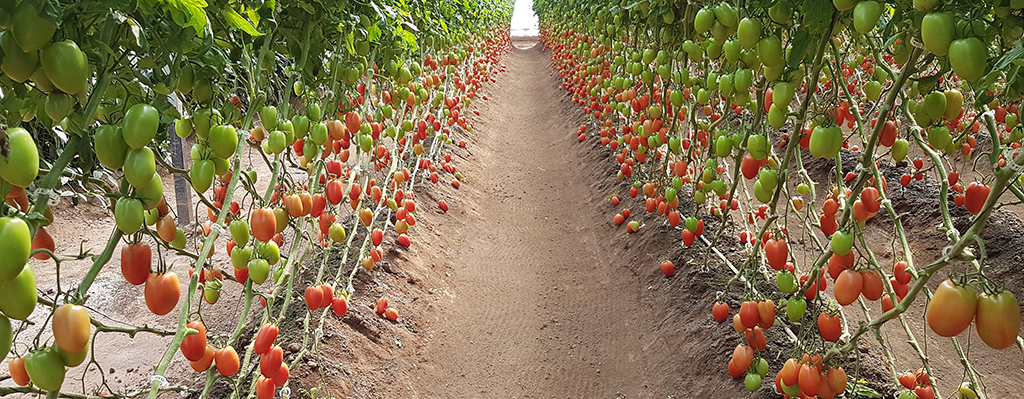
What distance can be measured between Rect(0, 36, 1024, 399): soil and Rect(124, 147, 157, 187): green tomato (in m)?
1.22

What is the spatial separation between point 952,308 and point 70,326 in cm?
162

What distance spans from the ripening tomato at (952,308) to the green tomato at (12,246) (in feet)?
5.01

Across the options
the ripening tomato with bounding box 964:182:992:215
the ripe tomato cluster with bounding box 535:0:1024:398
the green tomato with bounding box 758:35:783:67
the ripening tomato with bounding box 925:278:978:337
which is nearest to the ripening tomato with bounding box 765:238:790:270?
the ripe tomato cluster with bounding box 535:0:1024:398

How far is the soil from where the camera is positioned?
296 centimetres

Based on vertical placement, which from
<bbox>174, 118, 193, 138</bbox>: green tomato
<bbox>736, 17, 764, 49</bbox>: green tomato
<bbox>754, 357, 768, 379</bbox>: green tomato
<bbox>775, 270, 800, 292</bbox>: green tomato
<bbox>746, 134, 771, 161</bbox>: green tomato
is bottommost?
<bbox>754, 357, 768, 379</bbox>: green tomato

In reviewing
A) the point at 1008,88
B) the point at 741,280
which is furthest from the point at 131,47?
the point at 741,280

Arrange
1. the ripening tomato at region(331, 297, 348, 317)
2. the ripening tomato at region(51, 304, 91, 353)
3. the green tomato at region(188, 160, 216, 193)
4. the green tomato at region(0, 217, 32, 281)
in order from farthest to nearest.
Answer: the ripening tomato at region(331, 297, 348, 317) < the green tomato at region(188, 160, 216, 193) < the ripening tomato at region(51, 304, 91, 353) < the green tomato at region(0, 217, 32, 281)

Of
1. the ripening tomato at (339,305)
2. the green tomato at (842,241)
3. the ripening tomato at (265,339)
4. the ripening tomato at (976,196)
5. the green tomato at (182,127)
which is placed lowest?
the ripening tomato at (339,305)

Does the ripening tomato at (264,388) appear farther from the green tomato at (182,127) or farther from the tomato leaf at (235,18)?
the tomato leaf at (235,18)

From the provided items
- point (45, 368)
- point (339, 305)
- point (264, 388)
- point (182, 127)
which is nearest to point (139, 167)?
point (45, 368)

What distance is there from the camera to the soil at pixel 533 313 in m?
2.96

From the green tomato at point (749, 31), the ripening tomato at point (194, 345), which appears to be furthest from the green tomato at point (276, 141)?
the green tomato at point (749, 31)

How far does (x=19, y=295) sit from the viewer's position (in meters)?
0.87

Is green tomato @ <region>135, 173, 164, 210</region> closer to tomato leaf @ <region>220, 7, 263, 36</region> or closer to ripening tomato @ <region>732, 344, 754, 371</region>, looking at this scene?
tomato leaf @ <region>220, 7, 263, 36</region>
